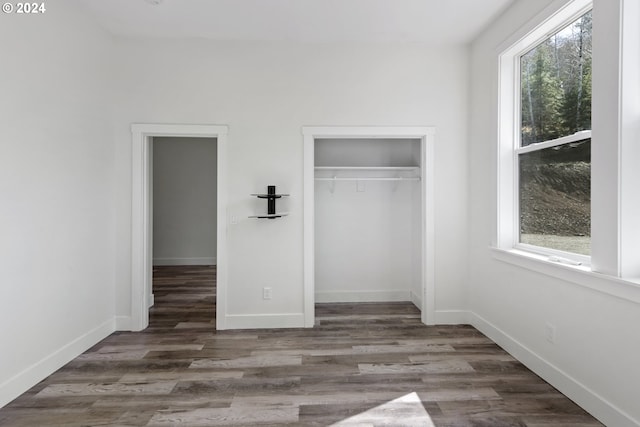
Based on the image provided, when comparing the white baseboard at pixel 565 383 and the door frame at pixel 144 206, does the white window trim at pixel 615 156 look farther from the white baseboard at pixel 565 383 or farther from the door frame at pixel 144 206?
the door frame at pixel 144 206

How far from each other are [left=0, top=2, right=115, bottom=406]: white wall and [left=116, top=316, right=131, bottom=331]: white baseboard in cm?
5

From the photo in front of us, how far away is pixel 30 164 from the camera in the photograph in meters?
2.45

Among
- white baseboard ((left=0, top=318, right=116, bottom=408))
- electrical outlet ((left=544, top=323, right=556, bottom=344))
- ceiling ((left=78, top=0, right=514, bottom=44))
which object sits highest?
ceiling ((left=78, top=0, right=514, bottom=44))

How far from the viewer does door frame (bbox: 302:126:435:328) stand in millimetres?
3658

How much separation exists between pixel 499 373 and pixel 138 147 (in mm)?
3666

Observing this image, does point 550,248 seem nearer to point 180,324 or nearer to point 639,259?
point 639,259

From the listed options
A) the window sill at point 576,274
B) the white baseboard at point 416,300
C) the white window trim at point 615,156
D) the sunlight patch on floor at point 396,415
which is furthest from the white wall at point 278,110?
the sunlight patch on floor at point 396,415

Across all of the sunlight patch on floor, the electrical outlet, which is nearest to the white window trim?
the electrical outlet

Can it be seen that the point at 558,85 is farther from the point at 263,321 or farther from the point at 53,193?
the point at 53,193

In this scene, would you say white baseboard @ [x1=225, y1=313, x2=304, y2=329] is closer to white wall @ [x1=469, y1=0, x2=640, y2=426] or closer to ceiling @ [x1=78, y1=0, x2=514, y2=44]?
white wall @ [x1=469, y1=0, x2=640, y2=426]

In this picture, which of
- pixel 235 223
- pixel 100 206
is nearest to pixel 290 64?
pixel 235 223

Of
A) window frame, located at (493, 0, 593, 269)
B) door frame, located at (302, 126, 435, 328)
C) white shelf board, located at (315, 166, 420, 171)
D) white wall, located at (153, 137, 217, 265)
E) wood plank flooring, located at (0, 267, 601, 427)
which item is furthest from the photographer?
white wall, located at (153, 137, 217, 265)

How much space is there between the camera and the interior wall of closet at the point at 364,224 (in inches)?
173

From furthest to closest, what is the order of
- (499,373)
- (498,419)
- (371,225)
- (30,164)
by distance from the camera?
(371,225)
(499,373)
(30,164)
(498,419)
